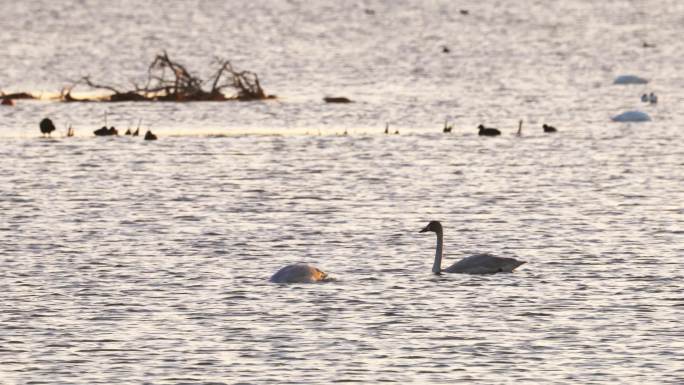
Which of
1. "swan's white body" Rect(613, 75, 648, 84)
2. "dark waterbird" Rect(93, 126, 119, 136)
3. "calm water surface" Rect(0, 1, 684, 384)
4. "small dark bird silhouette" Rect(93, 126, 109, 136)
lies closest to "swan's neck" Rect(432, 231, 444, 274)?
→ "calm water surface" Rect(0, 1, 684, 384)

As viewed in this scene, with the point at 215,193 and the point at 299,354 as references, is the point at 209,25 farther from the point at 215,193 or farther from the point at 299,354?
the point at 299,354

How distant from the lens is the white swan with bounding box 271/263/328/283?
2748 cm

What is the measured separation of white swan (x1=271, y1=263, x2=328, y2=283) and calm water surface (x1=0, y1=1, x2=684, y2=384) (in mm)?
319

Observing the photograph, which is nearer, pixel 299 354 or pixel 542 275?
pixel 299 354

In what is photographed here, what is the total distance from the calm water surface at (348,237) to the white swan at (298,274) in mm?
319

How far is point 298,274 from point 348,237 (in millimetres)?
5496

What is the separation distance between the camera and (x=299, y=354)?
Result: 22.5 m

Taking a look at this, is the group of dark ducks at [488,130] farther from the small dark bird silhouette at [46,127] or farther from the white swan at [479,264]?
the white swan at [479,264]

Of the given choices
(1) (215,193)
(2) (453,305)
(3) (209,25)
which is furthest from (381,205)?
(3) (209,25)

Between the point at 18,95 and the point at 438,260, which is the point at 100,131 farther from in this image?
the point at 438,260

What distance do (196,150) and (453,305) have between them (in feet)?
75.9

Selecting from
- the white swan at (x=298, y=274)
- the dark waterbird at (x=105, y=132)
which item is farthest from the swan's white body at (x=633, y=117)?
the white swan at (x=298, y=274)

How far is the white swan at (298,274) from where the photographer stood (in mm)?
27484

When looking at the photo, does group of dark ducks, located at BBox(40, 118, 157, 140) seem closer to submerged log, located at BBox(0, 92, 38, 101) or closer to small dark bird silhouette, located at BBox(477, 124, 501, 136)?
small dark bird silhouette, located at BBox(477, 124, 501, 136)
